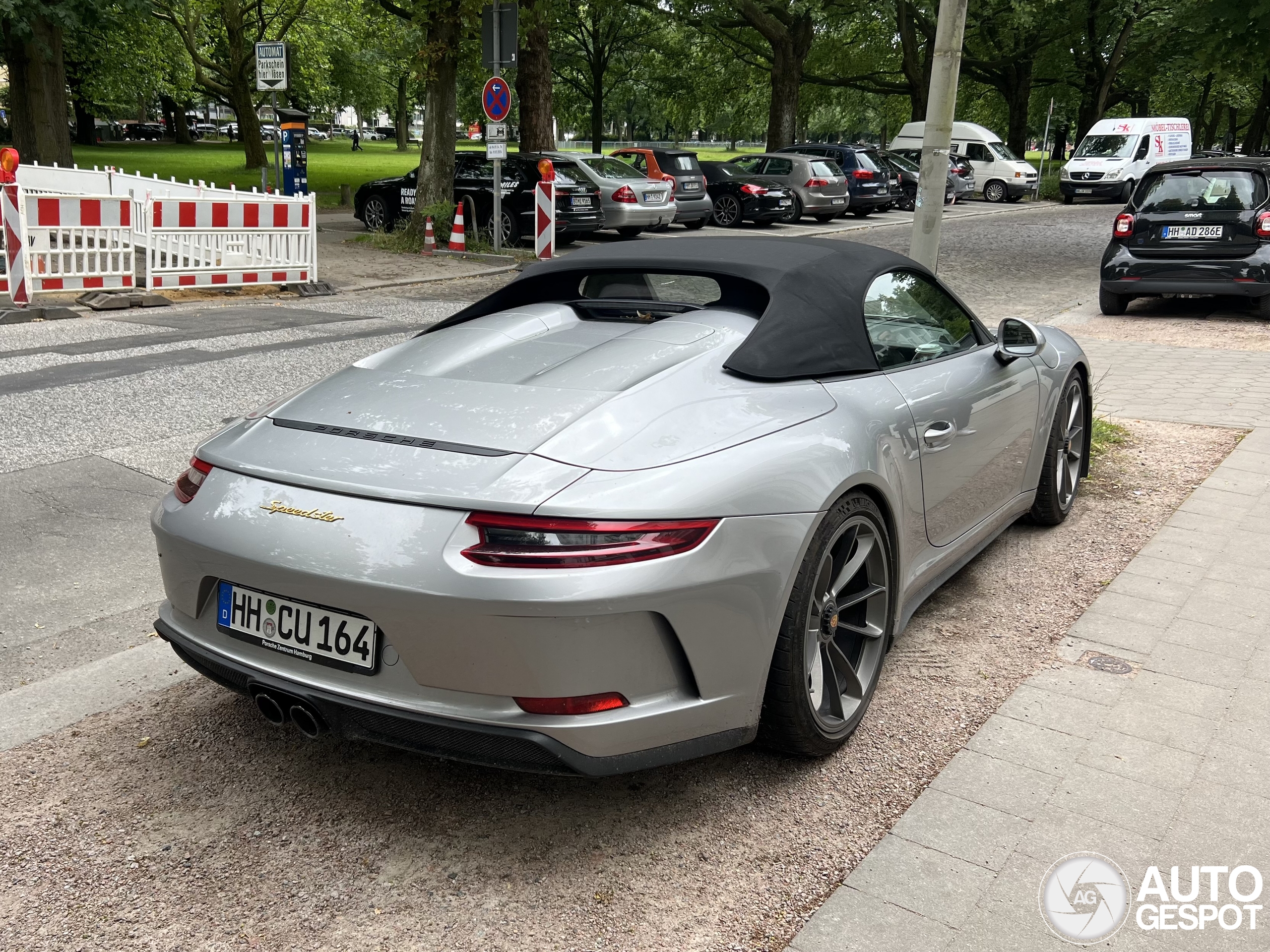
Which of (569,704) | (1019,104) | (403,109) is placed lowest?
(569,704)

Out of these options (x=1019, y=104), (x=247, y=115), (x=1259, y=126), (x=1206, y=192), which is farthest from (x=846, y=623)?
(x=1259, y=126)

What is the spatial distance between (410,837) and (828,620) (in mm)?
1215

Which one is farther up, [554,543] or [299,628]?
[554,543]

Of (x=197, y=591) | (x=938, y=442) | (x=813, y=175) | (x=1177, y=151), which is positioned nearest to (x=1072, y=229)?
(x=813, y=175)

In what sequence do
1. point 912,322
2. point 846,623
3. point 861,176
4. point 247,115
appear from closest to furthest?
point 846,623, point 912,322, point 861,176, point 247,115

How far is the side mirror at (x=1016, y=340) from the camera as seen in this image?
440 cm

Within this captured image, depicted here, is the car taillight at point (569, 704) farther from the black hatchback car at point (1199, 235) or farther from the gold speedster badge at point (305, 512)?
the black hatchback car at point (1199, 235)

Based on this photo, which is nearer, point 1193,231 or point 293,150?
point 1193,231

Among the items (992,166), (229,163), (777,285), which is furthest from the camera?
(229,163)

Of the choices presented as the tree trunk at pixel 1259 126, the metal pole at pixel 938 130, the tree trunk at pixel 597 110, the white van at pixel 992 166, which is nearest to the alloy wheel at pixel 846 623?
the metal pole at pixel 938 130

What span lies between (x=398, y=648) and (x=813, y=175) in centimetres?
2453

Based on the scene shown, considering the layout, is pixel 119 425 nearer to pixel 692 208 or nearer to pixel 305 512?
pixel 305 512

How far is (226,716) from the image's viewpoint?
3521mm

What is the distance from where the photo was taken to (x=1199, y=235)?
12.0m
